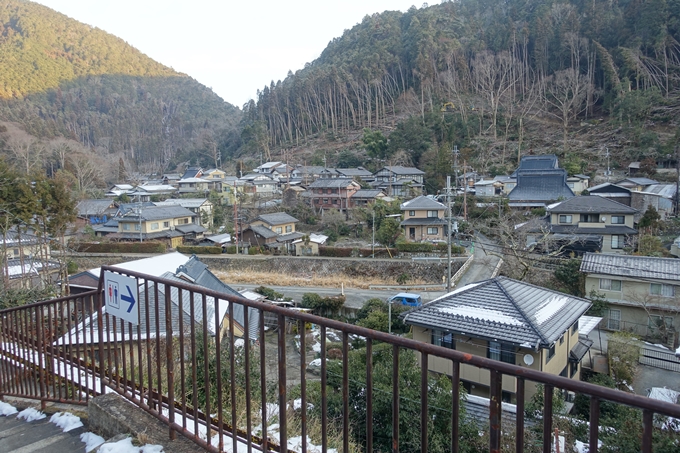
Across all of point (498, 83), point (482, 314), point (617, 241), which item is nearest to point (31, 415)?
point (482, 314)

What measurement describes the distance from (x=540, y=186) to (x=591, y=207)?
7775mm

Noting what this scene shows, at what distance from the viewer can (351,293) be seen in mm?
19422

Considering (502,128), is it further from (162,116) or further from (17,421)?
(162,116)

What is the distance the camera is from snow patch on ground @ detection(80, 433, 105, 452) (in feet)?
8.00

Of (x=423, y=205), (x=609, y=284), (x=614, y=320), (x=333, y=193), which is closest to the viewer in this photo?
(x=614, y=320)

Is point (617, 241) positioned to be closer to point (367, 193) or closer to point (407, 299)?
point (407, 299)

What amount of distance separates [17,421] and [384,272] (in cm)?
1923

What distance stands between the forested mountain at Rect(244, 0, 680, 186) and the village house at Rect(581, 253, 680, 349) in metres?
19.6

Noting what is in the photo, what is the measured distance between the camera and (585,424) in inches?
187

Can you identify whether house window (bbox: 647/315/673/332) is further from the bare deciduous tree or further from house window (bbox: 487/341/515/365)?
the bare deciduous tree

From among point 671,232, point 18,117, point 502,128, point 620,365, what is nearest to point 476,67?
point 502,128

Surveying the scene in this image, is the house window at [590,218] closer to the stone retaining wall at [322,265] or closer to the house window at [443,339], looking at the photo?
the stone retaining wall at [322,265]

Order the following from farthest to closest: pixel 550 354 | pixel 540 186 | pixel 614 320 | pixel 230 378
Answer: pixel 540 186
pixel 614 320
pixel 550 354
pixel 230 378

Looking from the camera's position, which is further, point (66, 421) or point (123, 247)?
point (123, 247)
